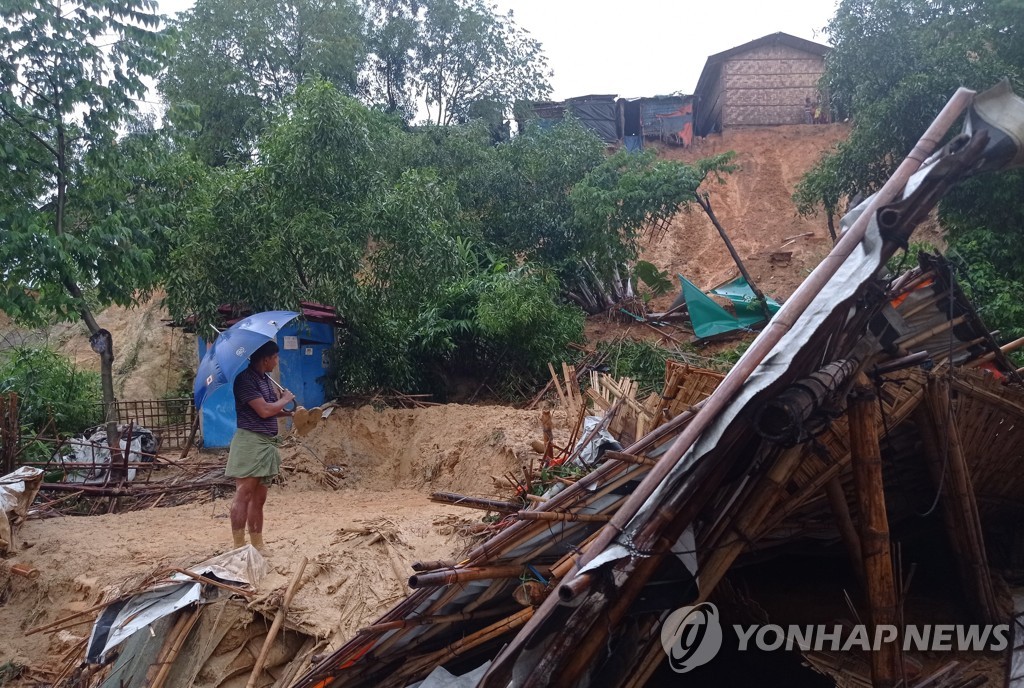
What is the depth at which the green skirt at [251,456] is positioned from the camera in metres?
5.43

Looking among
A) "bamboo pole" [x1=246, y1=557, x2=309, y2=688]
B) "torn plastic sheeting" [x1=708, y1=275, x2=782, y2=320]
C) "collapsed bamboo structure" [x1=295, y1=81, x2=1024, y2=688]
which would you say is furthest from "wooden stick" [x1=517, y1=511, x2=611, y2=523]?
"torn plastic sheeting" [x1=708, y1=275, x2=782, y2=320]

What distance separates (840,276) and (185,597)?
4.16 meters

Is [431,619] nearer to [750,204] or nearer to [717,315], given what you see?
[717,315]

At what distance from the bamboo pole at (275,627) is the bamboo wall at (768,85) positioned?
70.9 ft

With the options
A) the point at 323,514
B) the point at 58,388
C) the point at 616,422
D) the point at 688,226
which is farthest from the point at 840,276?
the point at 688,226

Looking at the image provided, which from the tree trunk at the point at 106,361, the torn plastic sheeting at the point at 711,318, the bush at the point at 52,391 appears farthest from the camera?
the torn plastic sheeting at the point at 711,318

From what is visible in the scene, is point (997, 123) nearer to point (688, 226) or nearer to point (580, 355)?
point (580, 355)

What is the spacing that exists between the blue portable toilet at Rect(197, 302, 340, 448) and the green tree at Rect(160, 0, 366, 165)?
30.1 ft

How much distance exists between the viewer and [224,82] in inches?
772

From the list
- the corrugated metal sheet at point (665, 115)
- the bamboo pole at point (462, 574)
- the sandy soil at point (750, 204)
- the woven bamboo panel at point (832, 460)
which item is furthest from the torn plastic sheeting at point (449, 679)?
the corrugated metal sheet at point (665, 115)

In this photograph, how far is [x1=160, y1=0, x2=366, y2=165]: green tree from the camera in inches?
765

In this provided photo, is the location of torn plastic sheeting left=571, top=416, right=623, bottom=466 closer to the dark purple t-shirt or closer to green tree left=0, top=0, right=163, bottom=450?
the dark purple t-shirt

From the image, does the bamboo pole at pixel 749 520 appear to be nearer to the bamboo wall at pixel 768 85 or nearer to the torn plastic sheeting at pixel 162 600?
the torn plastic sheeting at pixel 162 600

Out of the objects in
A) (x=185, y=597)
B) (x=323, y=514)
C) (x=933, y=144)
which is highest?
(x=933, y=144)
